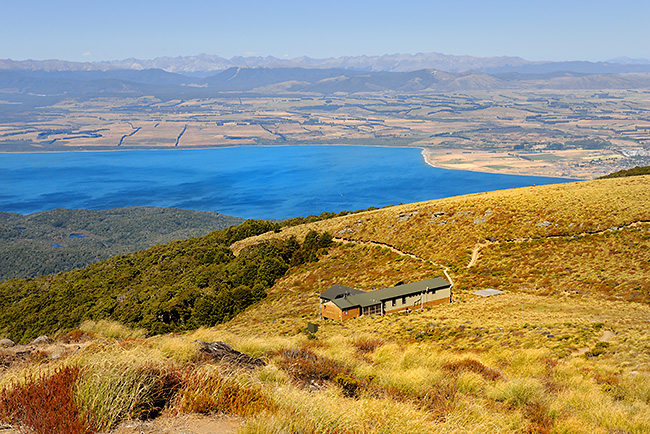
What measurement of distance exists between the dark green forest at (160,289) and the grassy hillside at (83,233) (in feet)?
238

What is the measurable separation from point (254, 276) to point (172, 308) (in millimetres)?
9027

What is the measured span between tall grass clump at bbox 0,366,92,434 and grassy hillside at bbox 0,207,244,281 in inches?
5070

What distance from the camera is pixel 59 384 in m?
6.29

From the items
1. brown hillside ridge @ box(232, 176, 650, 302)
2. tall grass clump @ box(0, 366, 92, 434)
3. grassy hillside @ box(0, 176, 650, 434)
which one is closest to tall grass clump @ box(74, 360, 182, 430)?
grassy hillside @ box(0, 176, 650, 434)

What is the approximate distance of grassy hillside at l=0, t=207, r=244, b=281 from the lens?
122 meters

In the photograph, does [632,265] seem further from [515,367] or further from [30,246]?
[30,246]

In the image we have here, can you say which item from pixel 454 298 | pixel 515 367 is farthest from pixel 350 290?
pixel 515 367

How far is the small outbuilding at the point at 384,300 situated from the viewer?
28.4 m

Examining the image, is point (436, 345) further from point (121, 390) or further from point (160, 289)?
point (160, 289)

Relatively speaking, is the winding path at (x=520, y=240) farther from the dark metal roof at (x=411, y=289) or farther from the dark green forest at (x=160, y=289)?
the dark green forest at (x=160, y=289)

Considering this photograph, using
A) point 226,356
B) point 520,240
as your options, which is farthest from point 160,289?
point 226,356

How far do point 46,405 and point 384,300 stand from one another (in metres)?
24.1

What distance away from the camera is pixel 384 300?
1125 inches

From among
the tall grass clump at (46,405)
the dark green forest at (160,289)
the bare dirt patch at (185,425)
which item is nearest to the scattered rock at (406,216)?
the dark green forest at (160,289)
